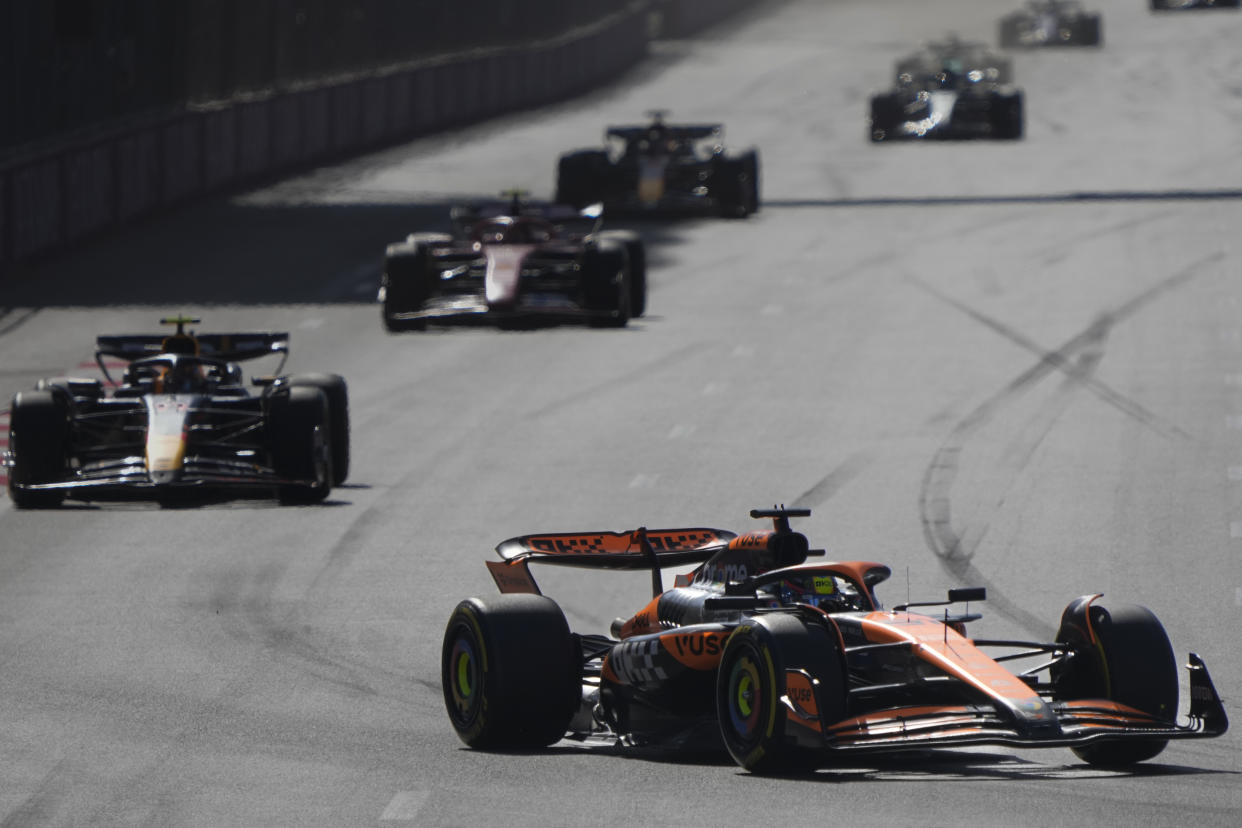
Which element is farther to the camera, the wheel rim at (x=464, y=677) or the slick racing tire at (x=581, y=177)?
the slick racing tire at (x=581, y=177)

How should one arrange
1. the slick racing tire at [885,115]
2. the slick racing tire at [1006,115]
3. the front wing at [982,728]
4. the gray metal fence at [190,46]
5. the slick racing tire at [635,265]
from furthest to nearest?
the slick racing tire at [885,115], the slick racing tire at [1006,115], the gray metal fence at [190,46], the slick racing tire at [635,265], the front wing at [982,728]

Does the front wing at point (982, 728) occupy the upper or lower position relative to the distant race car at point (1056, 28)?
upper

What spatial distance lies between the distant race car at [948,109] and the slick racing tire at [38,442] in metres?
32.5

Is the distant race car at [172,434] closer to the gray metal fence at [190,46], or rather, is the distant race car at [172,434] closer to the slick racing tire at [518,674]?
the slick racing tire at [518,674]

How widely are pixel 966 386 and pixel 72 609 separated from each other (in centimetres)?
1165

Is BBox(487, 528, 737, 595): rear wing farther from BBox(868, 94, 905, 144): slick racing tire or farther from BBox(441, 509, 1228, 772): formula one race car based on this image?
BBox(868, 94, 905, 144): slick racing tire

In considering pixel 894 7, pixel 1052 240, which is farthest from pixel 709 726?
pixel 894 7

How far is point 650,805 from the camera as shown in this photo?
963 cm

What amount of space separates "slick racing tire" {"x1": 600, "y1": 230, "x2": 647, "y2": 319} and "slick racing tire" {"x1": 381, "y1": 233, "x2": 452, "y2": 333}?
6.76 ft

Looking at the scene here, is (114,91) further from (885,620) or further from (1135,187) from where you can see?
(885,620)

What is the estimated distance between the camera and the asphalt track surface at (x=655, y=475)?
1037 cm

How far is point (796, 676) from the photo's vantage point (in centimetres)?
971

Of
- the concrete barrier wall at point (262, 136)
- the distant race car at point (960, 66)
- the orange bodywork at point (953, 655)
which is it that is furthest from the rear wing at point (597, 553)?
the distant race car at point (960, 66)

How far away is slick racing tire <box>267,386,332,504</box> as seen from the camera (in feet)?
59.8
